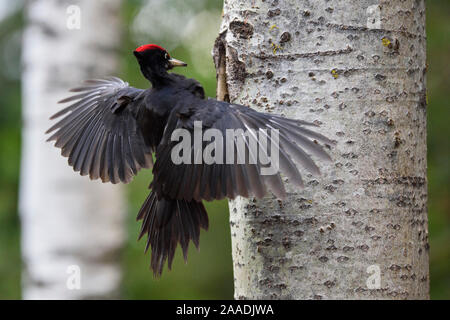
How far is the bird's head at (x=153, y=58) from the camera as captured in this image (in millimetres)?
2086

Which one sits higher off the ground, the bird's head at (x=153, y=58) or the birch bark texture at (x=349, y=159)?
the bird's head at (x=153, y=58)

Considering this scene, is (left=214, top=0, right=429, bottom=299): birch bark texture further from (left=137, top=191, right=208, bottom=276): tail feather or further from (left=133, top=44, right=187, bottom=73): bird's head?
(left=133, top=44, right=187, bottom=73): bird's head

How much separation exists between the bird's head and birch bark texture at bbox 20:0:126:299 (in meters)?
1.23

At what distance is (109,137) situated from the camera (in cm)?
226

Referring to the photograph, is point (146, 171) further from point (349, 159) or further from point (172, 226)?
point (349, 159)

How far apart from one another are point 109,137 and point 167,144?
498 mm

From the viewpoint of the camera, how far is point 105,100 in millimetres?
2379

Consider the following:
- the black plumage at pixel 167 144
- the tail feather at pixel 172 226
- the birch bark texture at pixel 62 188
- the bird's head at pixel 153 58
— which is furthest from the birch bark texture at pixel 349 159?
the birch bark texture at pixel 62 188

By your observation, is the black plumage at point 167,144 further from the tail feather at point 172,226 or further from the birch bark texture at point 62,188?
the birch bark texture at point 62,188

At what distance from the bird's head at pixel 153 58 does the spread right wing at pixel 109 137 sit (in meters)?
0.15

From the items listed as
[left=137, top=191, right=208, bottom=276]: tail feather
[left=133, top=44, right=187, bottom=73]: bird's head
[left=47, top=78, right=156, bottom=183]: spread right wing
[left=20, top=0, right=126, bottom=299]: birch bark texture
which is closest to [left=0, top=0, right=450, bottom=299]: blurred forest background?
[left=20, top=0, right=126, bottom=299]: birch bark texture

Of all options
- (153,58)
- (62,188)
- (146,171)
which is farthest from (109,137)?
(146,171)

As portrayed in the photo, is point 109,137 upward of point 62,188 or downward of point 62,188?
upward
